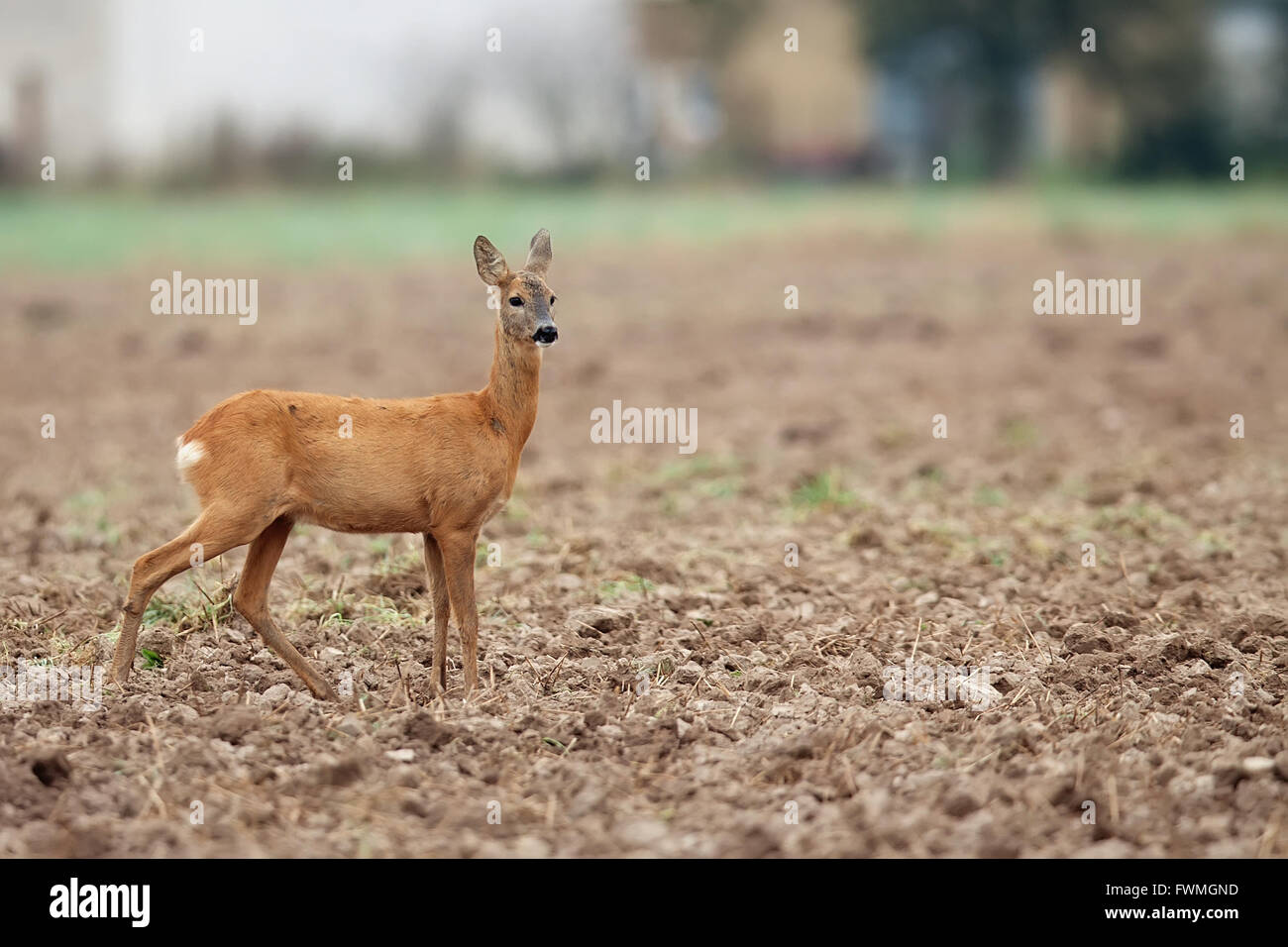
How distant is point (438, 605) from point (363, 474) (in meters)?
0.71

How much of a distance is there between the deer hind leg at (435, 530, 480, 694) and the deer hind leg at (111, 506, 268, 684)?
0.83 metres

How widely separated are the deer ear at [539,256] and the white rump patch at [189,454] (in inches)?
65.7

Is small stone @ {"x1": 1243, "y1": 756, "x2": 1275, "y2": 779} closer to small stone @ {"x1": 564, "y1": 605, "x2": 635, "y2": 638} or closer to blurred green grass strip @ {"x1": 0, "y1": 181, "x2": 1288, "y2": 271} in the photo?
small stone @ {"x1": 564, "y1": 605, "x2": 635, "y2": 638}

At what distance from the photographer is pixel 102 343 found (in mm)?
17656

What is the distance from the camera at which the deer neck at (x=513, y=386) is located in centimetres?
649

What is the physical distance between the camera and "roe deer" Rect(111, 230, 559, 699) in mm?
5980

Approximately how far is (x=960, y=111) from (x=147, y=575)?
1402 inches

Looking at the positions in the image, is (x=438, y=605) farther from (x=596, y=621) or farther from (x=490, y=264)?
(x=490, y=264)

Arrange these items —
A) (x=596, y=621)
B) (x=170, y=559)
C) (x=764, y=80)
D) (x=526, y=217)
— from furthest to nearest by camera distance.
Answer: (x=764, y=80) → (x=526, y=217) → (x=596, y=621) → (x=170, y=559)

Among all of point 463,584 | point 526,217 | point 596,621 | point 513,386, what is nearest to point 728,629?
point 596,621

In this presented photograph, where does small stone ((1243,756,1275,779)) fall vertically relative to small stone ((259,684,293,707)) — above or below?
below

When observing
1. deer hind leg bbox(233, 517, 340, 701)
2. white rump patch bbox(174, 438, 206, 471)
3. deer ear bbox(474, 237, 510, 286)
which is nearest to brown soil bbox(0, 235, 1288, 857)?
deer hind leg bbox(233, 517, 340, 701)

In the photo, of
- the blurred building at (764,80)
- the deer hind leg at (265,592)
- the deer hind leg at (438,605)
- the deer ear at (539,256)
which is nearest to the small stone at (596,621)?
the deer hind leg at (438,605)

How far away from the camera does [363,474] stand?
6.10 metres
